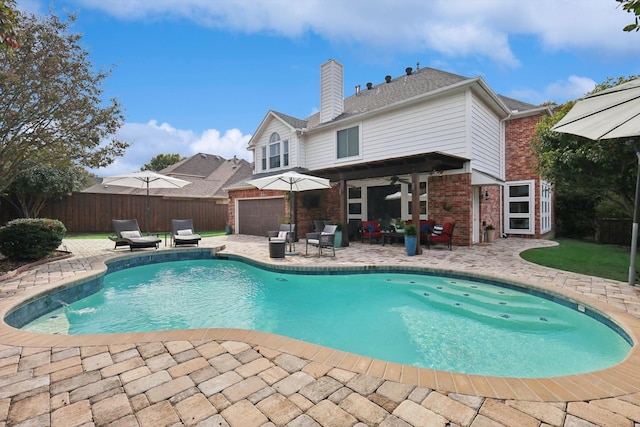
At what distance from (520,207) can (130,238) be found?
1711cm

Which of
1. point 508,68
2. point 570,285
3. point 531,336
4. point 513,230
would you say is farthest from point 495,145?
point 531,336

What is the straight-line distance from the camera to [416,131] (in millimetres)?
11820

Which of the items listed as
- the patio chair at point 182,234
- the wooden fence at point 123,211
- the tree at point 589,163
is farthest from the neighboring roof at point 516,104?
the wooden fence at point 123,211

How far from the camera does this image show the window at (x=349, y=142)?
546 inches

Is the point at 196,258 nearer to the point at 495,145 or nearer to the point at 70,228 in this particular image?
the point at 70,228

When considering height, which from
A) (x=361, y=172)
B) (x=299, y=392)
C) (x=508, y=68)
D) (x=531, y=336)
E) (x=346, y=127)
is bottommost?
(x=531, y=336)

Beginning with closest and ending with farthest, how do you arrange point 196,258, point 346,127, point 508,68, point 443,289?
1. point 443,289
2. point 196,258
3. point 508,68
4. point 346,127

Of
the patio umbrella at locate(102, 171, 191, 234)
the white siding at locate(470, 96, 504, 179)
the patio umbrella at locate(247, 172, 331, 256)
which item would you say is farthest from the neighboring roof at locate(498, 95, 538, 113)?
the patio umbrella at locate(102, 171, 191, 234)

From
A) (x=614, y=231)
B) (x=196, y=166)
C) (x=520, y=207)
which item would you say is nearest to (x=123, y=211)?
(x=196, y=166)

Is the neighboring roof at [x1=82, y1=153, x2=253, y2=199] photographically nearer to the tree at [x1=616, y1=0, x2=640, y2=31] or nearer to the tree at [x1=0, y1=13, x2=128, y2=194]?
the tree at [x1=0, y1=13, x2=128, y2=194]

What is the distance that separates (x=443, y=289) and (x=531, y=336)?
2.19m

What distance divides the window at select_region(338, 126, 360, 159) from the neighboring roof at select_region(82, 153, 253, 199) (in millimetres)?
9811

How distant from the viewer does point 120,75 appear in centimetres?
917

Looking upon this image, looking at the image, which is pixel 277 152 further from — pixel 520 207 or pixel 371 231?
pixel 520 207
